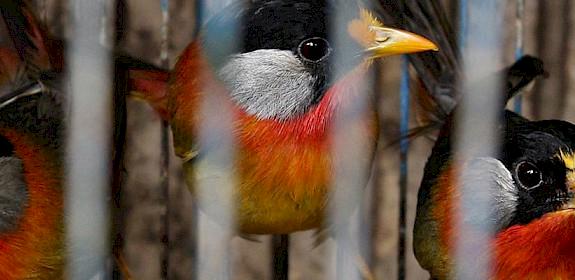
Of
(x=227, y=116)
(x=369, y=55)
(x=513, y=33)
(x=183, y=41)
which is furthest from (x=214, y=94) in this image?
(x=513, y=33)

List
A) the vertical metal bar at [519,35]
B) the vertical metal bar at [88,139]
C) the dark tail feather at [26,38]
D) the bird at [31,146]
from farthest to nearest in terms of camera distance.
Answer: the vertical metal bar at [519,35] < the dark tail feather at [26,38] < the bird at [31,146] < the vertical metal bar at [88,139]

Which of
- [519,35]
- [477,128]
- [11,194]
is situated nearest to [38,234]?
[11,194]

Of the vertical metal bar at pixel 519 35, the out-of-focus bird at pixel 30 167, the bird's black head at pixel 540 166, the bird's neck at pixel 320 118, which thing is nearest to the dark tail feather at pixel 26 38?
the out-of-focus bird at pixel 30 167

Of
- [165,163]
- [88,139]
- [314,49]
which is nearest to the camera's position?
[88,139]

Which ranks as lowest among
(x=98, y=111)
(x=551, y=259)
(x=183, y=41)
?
(x=551, y=259)

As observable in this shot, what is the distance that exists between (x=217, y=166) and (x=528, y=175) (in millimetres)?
283

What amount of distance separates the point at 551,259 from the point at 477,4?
25cm

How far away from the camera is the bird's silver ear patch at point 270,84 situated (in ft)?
2.38

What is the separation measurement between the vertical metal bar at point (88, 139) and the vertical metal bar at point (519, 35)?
59cm

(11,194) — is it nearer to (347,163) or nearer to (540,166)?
(347,163)

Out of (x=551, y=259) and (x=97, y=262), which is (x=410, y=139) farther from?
(x=97, y=262)

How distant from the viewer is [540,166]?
2.48ft

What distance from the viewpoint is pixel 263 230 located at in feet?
2.58

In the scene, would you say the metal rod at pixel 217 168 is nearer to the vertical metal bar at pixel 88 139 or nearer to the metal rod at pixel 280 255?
the vertical metal bar at pixel 88 139
